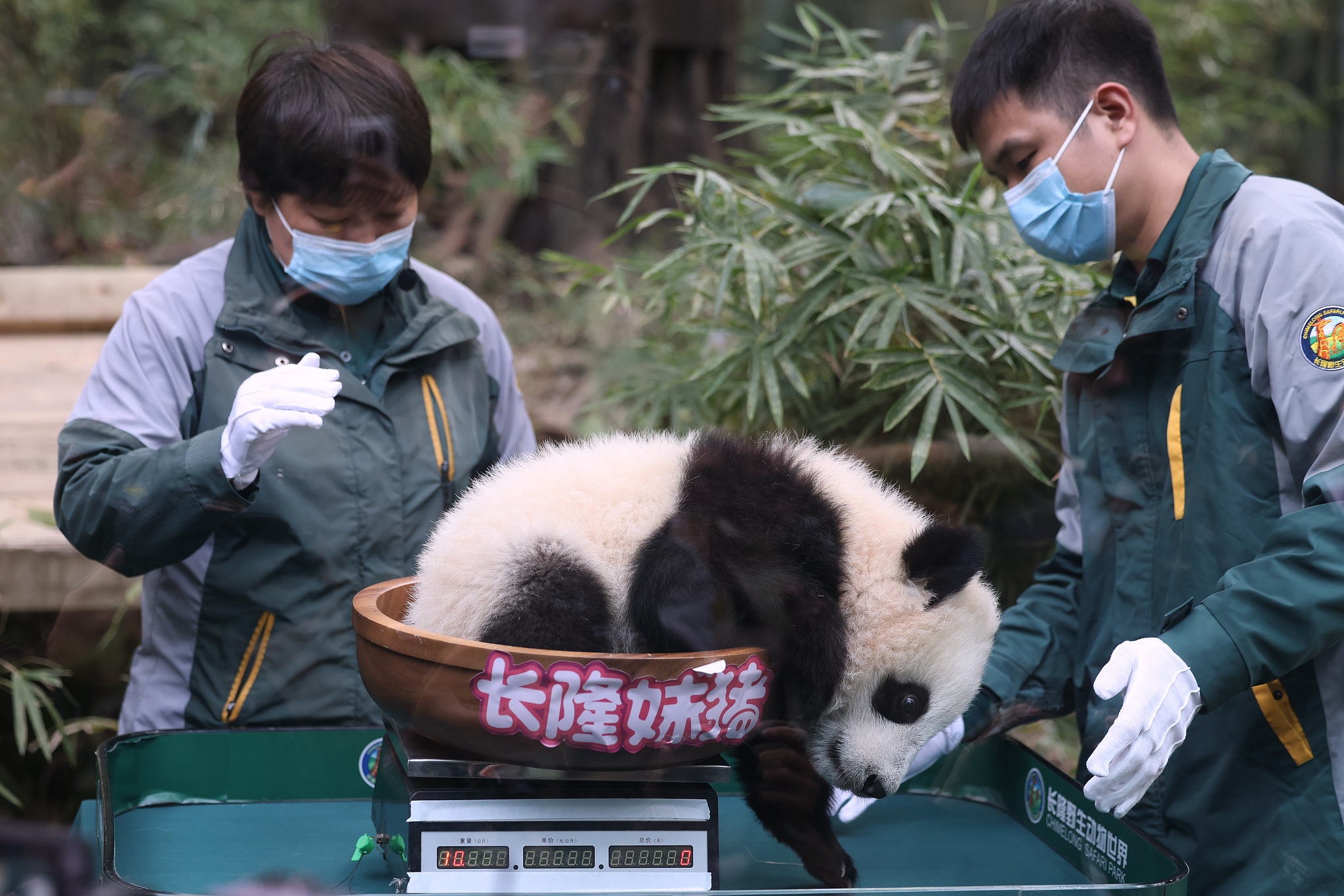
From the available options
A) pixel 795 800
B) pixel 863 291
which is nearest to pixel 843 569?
pixel 795 800

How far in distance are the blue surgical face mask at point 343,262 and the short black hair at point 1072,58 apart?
0.91 m

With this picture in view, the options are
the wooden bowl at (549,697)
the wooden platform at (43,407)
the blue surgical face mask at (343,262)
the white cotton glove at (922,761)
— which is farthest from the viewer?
A: the wooden platform at (43,407)

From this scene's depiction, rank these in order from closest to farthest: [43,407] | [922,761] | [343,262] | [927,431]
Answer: [922,761] < [343,262] < [927,431] < [43,407]

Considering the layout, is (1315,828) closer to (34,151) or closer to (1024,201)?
(1024,201)

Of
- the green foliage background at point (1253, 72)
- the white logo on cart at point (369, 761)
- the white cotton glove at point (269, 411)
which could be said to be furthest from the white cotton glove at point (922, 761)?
the green foliage background at point (1253, 72)

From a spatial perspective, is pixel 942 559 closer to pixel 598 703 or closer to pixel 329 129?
pixel 598 703

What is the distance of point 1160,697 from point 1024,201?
751 mm

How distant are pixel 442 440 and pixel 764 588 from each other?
73cm

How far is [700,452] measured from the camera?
4.05ft

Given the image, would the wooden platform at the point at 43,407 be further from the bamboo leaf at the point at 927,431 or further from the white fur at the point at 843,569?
the bamboo leaf at the point at 927,431

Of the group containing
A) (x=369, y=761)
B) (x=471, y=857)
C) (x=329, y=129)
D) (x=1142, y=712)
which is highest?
(x=329, y=129)

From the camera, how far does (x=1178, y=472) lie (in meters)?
1.40

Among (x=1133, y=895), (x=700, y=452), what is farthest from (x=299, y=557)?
(x=1133, y=895)

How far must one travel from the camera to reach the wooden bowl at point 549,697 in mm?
1018
